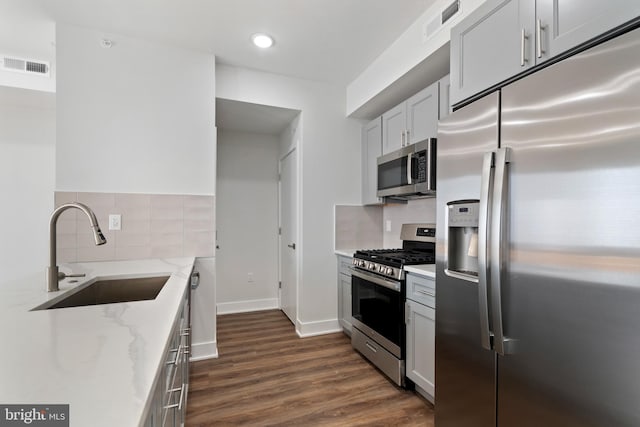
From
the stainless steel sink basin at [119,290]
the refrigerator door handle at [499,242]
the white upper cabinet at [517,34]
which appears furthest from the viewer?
the stainless steel sink basin at [119,290]

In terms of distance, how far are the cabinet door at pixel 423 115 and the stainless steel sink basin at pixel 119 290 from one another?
2.13 m

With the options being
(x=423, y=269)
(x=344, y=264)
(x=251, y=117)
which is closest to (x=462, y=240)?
(x=423, y=269)

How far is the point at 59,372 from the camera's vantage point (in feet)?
2.10

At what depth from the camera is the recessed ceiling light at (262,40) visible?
246cm

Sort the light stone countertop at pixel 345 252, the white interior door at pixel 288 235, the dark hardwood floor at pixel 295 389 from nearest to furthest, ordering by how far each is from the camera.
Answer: the dark hardwood floor at pixel 295 389
the light stone countertop at pixel 345 252
the white interior door at pixel 288 235

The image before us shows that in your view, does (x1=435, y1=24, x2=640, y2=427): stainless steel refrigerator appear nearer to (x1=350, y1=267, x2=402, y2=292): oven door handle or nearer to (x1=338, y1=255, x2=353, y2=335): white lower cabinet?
(x1=350, y1=267, x2=402, y2=292): oven door handle

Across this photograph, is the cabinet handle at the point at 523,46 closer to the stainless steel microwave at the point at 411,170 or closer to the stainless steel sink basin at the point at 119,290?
the stainless steel microwave at the point at 411,170

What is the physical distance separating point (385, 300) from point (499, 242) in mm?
1268

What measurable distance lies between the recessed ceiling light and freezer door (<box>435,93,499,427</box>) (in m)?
1.67

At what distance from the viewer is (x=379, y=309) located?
246cm

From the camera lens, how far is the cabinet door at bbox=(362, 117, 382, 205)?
310 cm

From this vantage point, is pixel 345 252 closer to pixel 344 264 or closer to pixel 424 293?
pixel 344 264

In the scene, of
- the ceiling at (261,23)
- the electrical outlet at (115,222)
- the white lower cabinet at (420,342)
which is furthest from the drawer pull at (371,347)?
the ceiling at (261,23)

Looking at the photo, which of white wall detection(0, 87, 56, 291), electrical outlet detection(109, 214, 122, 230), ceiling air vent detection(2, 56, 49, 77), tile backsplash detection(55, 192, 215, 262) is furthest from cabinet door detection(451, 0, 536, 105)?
white wall detection(0, 87, 56, 291)
